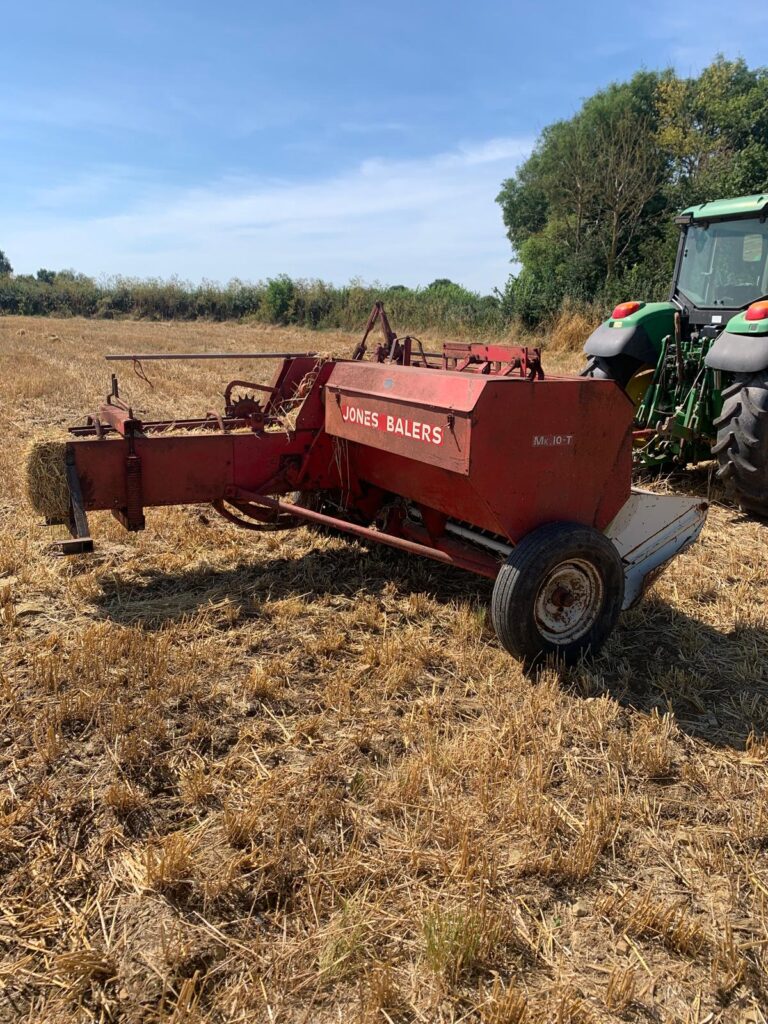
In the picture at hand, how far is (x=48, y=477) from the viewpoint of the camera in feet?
12.3

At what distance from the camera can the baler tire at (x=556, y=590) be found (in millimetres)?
3182

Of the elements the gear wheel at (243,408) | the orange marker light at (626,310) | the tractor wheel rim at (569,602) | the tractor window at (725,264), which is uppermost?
the tractor window at (725,264)

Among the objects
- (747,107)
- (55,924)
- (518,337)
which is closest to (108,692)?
(55,924)

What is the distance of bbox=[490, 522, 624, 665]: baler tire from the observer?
10.4 feet

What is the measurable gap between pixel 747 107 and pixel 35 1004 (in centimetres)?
3266

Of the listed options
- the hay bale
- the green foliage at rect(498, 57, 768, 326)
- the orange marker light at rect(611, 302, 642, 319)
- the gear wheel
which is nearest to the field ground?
the hay bale

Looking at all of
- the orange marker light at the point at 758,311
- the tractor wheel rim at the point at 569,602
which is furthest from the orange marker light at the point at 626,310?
the tractor wheel rim at the point at 569,602

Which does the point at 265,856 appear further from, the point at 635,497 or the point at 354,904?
the point at 635,497

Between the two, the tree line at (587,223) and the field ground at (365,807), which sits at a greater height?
the tree line at (587,223)

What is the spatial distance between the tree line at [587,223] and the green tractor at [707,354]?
986 cm

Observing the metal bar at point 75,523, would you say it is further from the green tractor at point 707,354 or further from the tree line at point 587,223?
the tree line at point 587,223

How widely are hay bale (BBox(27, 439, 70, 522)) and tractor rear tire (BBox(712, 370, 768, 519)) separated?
4.13 meters

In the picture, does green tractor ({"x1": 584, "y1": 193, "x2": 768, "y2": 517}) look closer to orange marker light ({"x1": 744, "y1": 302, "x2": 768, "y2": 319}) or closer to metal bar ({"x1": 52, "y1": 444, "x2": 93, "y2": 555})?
orange marker light ({"x1": 744, "y1": 302, "x2": 768, "y2": 319})

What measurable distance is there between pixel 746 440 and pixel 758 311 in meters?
0.93
